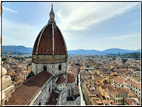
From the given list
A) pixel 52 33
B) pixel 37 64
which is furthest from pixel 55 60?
pixel 52 33

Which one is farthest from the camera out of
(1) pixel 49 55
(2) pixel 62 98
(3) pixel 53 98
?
(1) pixel 49 55

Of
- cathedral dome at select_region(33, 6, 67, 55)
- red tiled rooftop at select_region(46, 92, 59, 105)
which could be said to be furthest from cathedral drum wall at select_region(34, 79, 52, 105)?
cathedral dome at select_region(33, 6, 67, 55)

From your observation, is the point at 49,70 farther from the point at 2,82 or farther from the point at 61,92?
the point at 2,82

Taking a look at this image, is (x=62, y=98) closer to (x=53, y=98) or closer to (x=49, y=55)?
(x=53, y=98)

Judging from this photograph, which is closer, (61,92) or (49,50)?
(61,92)

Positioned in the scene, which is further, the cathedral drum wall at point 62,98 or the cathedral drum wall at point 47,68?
the cathedral drum wall at point 47,68

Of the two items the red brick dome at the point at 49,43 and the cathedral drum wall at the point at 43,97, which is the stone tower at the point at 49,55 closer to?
the red brick dome at the point at 49,43

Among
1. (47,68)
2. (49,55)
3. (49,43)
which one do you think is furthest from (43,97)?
(49,43)

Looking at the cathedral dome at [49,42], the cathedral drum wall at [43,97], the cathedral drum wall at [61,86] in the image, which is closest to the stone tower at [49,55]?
the cathedral dome at [49,42]

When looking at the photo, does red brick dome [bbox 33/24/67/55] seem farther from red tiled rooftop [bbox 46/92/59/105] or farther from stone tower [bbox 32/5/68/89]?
red tiled rooftop [bbox 46/92/59/105]
